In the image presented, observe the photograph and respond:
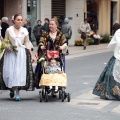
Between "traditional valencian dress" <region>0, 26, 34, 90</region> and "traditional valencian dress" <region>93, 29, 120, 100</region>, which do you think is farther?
"traditional valencian dress" <region>93, 29, 120, 100</region>

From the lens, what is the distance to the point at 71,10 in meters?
33.1

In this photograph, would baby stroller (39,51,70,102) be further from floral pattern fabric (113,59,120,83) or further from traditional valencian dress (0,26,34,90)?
floral pattern fabric (113,59,120,83)

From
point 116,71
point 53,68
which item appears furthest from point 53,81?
point 116,71

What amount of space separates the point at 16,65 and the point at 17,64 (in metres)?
0.03

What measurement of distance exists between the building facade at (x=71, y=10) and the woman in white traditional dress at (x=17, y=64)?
1727 cm

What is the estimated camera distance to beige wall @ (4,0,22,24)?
2777cm

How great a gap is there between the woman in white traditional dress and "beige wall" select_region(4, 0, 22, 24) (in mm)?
17275

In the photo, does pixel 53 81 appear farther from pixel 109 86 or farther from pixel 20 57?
pixel 109 86

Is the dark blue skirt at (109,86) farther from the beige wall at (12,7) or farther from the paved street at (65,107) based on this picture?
the beige wall at (12,7)

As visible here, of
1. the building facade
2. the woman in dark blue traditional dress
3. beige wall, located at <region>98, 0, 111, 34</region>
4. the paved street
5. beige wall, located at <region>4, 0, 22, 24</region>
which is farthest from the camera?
beige wall, located at <region>98, 0, 111, 34</region>

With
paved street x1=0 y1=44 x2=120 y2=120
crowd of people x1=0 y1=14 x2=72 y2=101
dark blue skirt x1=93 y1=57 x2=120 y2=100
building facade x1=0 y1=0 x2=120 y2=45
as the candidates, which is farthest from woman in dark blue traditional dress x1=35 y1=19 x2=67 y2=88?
building facade x1=0 y1=0 x2=120 y2=45

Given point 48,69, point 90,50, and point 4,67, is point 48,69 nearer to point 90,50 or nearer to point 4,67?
point 4,67

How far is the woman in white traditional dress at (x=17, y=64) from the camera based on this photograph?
34.6ft

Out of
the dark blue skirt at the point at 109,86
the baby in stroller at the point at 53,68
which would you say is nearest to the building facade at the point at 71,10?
the dark blue skirt at the point at 109,86
